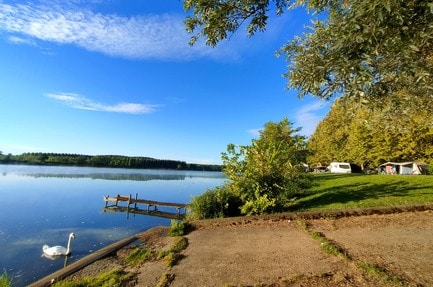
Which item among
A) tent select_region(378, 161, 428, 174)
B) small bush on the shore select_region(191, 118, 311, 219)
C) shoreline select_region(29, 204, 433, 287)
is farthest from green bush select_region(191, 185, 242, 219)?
tent select_region(378, 161, 428, 174)

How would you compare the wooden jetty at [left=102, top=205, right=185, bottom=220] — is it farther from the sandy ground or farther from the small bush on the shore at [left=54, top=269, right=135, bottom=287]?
the small bush on the shore at [left=54, top=269, right=135, bottom=287]

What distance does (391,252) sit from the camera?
22.4 feet

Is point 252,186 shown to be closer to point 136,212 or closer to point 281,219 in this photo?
point 281,219

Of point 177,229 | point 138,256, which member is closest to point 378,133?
point 177,229

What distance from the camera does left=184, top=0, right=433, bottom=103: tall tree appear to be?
3559 mm

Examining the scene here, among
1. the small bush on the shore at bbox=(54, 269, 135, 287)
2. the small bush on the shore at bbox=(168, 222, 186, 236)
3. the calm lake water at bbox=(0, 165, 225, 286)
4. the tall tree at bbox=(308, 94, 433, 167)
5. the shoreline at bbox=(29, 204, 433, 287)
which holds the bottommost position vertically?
the calm lake water at bbox=(0, 165, 225, 286)

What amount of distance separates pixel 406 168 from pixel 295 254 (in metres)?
41.6

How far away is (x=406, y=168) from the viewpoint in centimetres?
4116

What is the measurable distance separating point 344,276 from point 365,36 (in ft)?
13.8

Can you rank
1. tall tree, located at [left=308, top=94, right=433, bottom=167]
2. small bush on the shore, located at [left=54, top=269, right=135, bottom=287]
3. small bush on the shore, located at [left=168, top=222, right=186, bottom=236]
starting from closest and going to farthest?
small bush on the shore, located at [left=54, top=269, right=135, bottom=287]
tall tree, located at [left=308, top=94, right=433, bottom=167]
small bush on the shore, located at [left=168, top=222, right=186, bottom=236]

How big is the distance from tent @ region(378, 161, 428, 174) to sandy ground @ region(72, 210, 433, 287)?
3213 centimetres

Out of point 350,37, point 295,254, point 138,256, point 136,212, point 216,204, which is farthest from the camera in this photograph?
point 136,212

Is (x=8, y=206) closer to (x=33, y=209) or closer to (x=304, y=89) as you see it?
(x=33, y=209)

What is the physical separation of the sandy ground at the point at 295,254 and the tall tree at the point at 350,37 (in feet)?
11.1
